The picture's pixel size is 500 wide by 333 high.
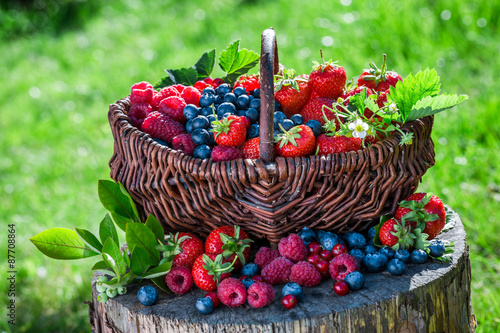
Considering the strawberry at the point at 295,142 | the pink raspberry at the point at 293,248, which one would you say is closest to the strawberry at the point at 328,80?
the strawberry at the point at 295,142

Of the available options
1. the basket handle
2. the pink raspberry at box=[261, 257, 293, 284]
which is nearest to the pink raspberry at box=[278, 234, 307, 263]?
the pink raspberry at box=[261, 257, 293, 284]

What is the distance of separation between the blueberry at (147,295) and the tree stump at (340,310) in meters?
0.02

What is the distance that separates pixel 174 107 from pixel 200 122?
16cm

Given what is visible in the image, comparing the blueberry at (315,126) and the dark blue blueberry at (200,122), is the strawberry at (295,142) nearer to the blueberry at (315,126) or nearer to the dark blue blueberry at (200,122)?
the blueberry at (315,126)

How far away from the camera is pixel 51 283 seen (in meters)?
2.90

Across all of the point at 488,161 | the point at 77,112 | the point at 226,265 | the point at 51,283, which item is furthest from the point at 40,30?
the point at 226,265

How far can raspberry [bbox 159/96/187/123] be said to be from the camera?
168cm

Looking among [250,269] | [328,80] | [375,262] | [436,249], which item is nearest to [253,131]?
[328,80]

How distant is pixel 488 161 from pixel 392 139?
1866 millimetres

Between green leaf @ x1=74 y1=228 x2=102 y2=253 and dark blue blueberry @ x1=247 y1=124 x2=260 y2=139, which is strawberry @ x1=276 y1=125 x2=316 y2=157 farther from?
green leaf @ x1=74 y1=228 x2=102 y2=253

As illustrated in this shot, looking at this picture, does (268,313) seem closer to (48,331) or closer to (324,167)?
(324,167)

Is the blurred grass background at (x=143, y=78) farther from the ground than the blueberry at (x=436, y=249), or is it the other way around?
the blurred grass background at (x=143, y=78)

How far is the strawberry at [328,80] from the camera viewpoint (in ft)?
5.52

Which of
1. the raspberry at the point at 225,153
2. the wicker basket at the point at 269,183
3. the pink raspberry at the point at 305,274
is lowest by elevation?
the pink raspberry at the point at 305,274
